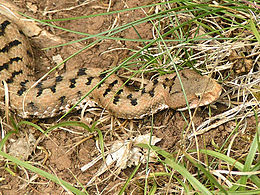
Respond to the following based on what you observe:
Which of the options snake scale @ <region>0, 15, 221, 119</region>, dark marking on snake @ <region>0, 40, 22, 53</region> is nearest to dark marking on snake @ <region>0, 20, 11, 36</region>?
snake scale @ <region>0, 15, 221, 119</region>

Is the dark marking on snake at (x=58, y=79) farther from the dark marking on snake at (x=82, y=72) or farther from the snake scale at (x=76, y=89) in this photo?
the dark marking on snake at (x=82, y=72)

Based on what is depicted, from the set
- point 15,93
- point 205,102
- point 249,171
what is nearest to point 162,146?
point 205,102

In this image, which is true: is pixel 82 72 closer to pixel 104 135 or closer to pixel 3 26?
pixel 104 135

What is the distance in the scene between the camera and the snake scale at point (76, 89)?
4758 mm

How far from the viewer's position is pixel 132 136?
480cm

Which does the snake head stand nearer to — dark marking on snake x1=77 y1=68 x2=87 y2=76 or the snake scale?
the snake scale

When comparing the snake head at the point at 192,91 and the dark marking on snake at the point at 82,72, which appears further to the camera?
the dark marking on snake at the point at 82,72

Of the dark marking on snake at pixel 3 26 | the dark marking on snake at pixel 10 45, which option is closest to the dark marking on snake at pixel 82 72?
the dark marking on snake at pixel 10 45

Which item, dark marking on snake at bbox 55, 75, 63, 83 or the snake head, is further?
dark marking on snake at bbox 55, 75, 63, 83

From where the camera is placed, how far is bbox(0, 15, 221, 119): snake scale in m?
4.76

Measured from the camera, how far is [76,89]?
5285mm

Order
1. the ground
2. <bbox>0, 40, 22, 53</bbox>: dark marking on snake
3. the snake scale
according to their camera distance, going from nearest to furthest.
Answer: the ground → the snake scale → <bbox>0, 40, 22, 53</bbox>: dark marking on snake

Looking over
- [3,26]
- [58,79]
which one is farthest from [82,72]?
[3,26]

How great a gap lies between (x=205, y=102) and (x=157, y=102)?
698 millimetres
